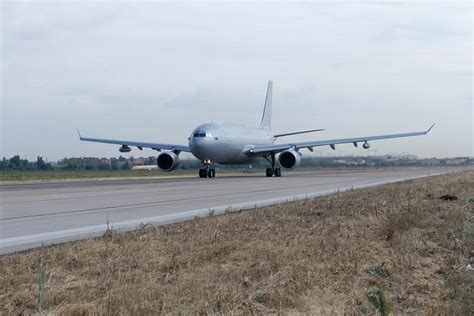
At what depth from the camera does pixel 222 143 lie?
41.2 meters

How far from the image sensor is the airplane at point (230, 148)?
40219 millimetres

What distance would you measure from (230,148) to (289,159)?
410cm

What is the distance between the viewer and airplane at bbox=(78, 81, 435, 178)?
132 feet

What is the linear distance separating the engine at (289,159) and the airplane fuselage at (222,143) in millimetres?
3418

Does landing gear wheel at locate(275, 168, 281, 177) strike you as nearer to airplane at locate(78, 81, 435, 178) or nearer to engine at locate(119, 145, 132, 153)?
airplane at locate(78, 81, 435, 178)

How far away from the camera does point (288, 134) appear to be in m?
52.8

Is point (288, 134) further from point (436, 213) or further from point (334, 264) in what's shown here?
point (334, 264)

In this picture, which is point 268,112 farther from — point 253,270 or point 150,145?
point 253,270

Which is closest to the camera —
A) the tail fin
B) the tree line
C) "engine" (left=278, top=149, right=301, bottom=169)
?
"engine" (left=278, top=149, right=301, bottom=169)

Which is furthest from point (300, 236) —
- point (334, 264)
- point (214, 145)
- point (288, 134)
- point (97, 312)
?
point (288, 134)

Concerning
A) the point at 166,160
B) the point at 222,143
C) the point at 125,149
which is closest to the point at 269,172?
the point at 222,143

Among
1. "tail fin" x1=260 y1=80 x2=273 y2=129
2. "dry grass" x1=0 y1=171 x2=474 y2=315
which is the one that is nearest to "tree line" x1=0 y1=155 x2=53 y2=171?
"tail fin" x1=260 y1=80 x2=273 y2=129

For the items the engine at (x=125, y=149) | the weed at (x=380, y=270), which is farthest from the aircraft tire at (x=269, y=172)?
the weed at (x=380, y=270)

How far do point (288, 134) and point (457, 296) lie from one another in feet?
155
